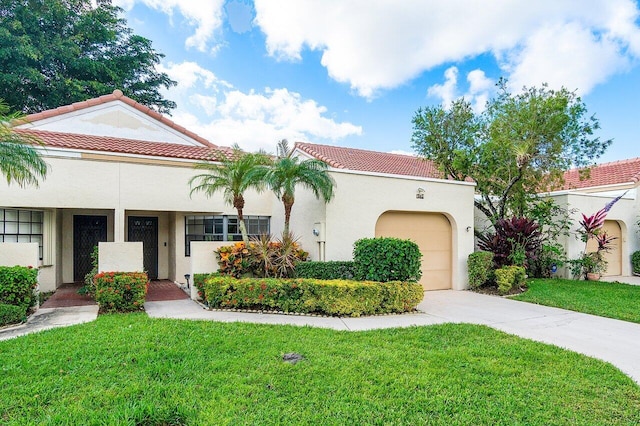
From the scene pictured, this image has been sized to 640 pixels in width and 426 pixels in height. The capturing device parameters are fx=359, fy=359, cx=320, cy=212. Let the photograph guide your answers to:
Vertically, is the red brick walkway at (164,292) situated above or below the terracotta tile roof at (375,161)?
below

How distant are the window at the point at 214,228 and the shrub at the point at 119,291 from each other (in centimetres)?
472

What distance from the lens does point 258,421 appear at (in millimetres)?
3973

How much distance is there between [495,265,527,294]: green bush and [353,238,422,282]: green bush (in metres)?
4.30

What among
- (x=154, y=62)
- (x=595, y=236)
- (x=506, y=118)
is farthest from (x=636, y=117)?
(x=154, y=62)

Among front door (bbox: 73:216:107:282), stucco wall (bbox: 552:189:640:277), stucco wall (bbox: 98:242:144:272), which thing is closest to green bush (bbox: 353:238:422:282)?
stucco wall (bbox: 98:242:144:272)

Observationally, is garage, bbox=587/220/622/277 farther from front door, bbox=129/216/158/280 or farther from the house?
front door, bbox=129/216/158/280

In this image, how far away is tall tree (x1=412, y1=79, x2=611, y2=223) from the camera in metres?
13.7

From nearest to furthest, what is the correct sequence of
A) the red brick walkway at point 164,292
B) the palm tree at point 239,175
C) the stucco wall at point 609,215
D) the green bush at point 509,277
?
the palm tree at point 239,175, the red brick walkway at point 164,292, the green bush at point 509,277, the stucco wall at point 609,215

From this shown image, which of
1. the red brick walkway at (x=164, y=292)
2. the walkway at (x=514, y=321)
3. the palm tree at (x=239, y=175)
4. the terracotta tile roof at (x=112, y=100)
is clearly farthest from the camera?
the terracotta tile roof at (x=112, y=100)

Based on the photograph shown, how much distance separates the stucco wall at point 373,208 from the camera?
37.8 feet

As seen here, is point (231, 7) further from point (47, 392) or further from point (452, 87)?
point (47, 392)

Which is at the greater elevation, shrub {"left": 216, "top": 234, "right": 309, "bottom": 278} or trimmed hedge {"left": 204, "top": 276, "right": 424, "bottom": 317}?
shrub {"left": 216, "top": 234, "right": 309, "bottom": 278}

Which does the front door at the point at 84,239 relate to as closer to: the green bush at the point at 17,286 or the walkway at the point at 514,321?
the green bush at the point at 17,286

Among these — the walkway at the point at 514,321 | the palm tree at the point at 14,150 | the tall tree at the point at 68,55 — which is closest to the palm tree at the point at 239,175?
the walkway at the point at 514,321
